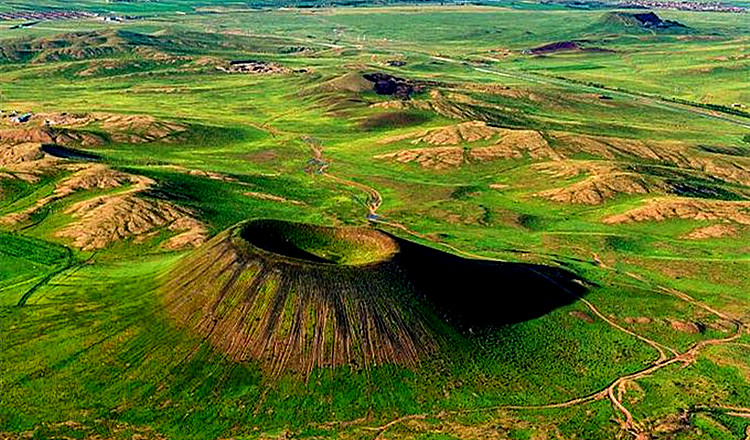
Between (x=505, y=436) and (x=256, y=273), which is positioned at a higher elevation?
(x=256, y=273)

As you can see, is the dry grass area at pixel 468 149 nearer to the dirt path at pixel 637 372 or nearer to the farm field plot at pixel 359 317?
the farm field plot at pixel 359 317

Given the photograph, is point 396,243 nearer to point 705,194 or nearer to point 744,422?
point 744,422

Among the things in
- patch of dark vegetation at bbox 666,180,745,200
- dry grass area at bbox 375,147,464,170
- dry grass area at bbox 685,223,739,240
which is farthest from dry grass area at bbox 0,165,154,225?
patch of dark vegetation at bbox 666,180,745,200

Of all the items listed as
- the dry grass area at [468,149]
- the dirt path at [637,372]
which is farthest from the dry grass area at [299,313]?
the dry grass area at [468,149]

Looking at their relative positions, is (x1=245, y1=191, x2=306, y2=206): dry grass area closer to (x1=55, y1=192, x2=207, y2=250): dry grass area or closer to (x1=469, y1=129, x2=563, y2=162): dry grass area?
(x1=55, y1=192, x2=207, y2=250): dry grass area

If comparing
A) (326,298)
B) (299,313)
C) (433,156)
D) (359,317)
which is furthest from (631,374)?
(433,156)

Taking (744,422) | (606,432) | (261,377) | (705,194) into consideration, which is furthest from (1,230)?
(705,194)
